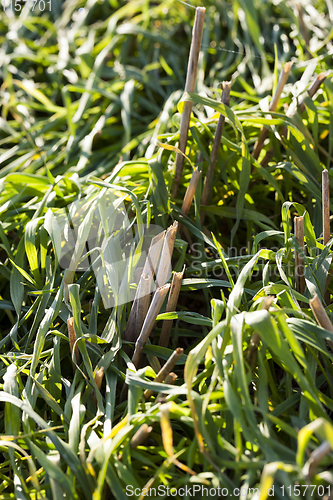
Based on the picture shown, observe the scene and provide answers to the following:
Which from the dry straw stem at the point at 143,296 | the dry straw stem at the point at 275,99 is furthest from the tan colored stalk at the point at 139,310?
the dry straw stem at the point at 275,99

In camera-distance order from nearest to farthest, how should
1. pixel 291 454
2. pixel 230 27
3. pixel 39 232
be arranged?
pixel 291 454, pixel 39 232, pixel 230 27

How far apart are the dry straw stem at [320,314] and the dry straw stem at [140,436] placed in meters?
0.25

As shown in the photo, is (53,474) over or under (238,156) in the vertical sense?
under

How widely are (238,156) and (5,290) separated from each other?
0.58m

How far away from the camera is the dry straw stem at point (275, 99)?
0.83m

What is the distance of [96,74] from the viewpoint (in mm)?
1255

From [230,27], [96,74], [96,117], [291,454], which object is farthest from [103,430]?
[230,27]

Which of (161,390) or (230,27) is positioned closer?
(161,390)

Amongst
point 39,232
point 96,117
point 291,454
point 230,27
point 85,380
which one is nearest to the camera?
point 291,454

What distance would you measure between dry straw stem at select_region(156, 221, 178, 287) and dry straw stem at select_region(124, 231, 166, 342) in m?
0.01

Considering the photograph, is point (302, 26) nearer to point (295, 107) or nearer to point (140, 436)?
point (295, 107)

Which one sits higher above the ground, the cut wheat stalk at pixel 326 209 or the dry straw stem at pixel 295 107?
the dry straw stem at pixel 295 107

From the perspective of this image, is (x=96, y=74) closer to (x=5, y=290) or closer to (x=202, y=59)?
(x=202, y=59)

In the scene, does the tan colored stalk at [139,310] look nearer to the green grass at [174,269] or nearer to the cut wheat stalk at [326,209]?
the green grass at [174,269]
